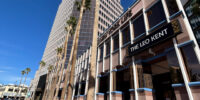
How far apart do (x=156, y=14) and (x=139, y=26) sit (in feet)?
6.30

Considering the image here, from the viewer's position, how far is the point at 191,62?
605cm

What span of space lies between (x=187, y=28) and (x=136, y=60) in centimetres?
448

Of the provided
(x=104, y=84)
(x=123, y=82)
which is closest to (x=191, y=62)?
(x=123, y=82)

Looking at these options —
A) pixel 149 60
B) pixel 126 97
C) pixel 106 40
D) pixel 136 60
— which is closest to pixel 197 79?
pixel 149 60

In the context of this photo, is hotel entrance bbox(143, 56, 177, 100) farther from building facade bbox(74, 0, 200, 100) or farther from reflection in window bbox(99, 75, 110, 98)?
reflection in window bbox(99, 75, 110, 98)

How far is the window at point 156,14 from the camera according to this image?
348 inches

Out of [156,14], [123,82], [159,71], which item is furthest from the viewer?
[123,82]

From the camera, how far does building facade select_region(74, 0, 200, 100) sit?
20.5 feet

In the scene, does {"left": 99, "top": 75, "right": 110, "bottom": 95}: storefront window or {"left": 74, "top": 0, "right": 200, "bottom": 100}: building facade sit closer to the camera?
{"left": 74, "top": 0, "right": 200, "bottom": 100}: building facade

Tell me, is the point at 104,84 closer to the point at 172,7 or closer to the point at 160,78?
the point at 160,78

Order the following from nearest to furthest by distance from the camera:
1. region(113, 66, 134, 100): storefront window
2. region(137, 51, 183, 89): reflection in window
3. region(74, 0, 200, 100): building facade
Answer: region(74, 0, 200, 100): building facade → region(137, 51, 183, 89): reflection in window → region(113, 66, 134, 100): storefront window

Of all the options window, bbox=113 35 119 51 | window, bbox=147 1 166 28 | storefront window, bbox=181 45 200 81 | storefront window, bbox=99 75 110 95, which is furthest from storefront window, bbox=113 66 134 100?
storefront window, bbox=181 45 200 81

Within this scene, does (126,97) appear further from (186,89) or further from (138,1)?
(138,1)

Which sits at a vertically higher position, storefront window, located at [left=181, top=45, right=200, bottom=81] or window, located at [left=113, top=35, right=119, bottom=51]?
window, located at [left=113, top=35, right=119, bottom=51]
